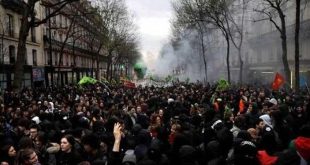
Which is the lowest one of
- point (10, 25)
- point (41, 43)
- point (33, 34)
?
point (41, 43)

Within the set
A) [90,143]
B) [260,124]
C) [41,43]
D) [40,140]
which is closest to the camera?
[90,143]

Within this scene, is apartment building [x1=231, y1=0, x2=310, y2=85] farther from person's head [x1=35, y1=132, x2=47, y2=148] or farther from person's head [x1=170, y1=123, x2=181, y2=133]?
person's head [x1=35, y1=132, x2=47, y2=148]

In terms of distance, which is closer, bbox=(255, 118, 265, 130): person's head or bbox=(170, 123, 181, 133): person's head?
bbox=(170, 123, 181, 133): person's head

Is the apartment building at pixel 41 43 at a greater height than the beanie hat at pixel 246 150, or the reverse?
the apartment building at pixel 41 43

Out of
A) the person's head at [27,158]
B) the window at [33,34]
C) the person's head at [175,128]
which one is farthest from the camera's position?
the window at [33,34]

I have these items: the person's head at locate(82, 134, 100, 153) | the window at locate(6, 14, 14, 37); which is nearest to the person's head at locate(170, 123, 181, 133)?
the person's head at locate(82, 134, 100, 153)

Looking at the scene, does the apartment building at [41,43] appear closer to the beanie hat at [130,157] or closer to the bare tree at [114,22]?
the bare tree at [114,22]

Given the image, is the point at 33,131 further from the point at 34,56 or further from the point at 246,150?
the point at 34,56

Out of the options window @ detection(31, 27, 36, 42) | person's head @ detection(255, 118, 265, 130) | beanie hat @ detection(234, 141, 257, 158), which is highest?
window @ detection(31, 27, 36, 42)

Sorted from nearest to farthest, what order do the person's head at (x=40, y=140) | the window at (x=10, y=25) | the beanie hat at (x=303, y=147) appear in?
the beanie hat at (x=303, y=147), the person's head at (x=40, y=140), the window at (x=10, y=25)

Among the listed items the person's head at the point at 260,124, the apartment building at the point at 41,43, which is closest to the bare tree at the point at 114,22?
the apartment building at the point at 41,43

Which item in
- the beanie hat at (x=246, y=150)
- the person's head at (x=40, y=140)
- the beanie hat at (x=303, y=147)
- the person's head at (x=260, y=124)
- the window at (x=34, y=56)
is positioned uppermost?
the window at (x=34, y=56)

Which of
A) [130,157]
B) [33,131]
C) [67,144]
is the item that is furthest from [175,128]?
[33,131]

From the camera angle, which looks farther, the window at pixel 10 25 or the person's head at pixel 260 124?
the window at pixel 10 25
